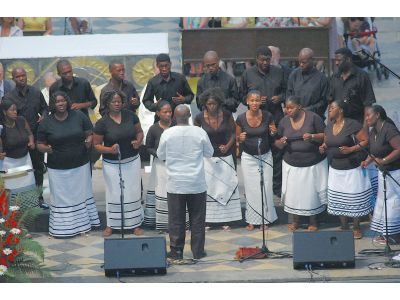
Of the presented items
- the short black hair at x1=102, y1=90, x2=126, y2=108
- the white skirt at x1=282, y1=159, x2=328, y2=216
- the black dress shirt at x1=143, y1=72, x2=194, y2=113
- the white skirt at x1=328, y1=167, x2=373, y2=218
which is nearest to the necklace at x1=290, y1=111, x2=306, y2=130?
the white skirt at x1=282, y1=159, x2=328, y2=216

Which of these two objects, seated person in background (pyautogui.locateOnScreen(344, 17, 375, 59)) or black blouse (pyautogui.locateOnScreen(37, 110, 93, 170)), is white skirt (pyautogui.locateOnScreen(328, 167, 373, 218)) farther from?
seated person in background (pyautogui.locateOnScreen(344, 17, 375, 59))

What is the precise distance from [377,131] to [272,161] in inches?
61.8

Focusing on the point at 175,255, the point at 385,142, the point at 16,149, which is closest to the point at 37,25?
the point at 16,149

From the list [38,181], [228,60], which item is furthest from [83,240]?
[228,60]

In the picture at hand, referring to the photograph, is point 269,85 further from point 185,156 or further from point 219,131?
point 185,156

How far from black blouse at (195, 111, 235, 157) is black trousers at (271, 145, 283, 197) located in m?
0.82

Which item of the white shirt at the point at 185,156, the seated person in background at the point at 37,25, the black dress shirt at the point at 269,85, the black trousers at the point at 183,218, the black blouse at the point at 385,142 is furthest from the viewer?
the seated person in background at the point at 37,25

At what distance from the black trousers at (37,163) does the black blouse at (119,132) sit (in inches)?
43.2

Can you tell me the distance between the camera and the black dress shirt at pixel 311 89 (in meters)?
14.6

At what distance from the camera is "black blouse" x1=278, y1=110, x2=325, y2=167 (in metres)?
14.1

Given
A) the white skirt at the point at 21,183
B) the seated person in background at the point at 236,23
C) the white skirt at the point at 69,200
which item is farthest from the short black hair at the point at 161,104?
the seated person in background at the point at 236,23

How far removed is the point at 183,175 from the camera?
1303 centimetres

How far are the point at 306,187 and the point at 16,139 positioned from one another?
3.42 m

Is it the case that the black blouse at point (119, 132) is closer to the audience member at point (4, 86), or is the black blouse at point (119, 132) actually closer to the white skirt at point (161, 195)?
the white skirt at point (161, 195)
